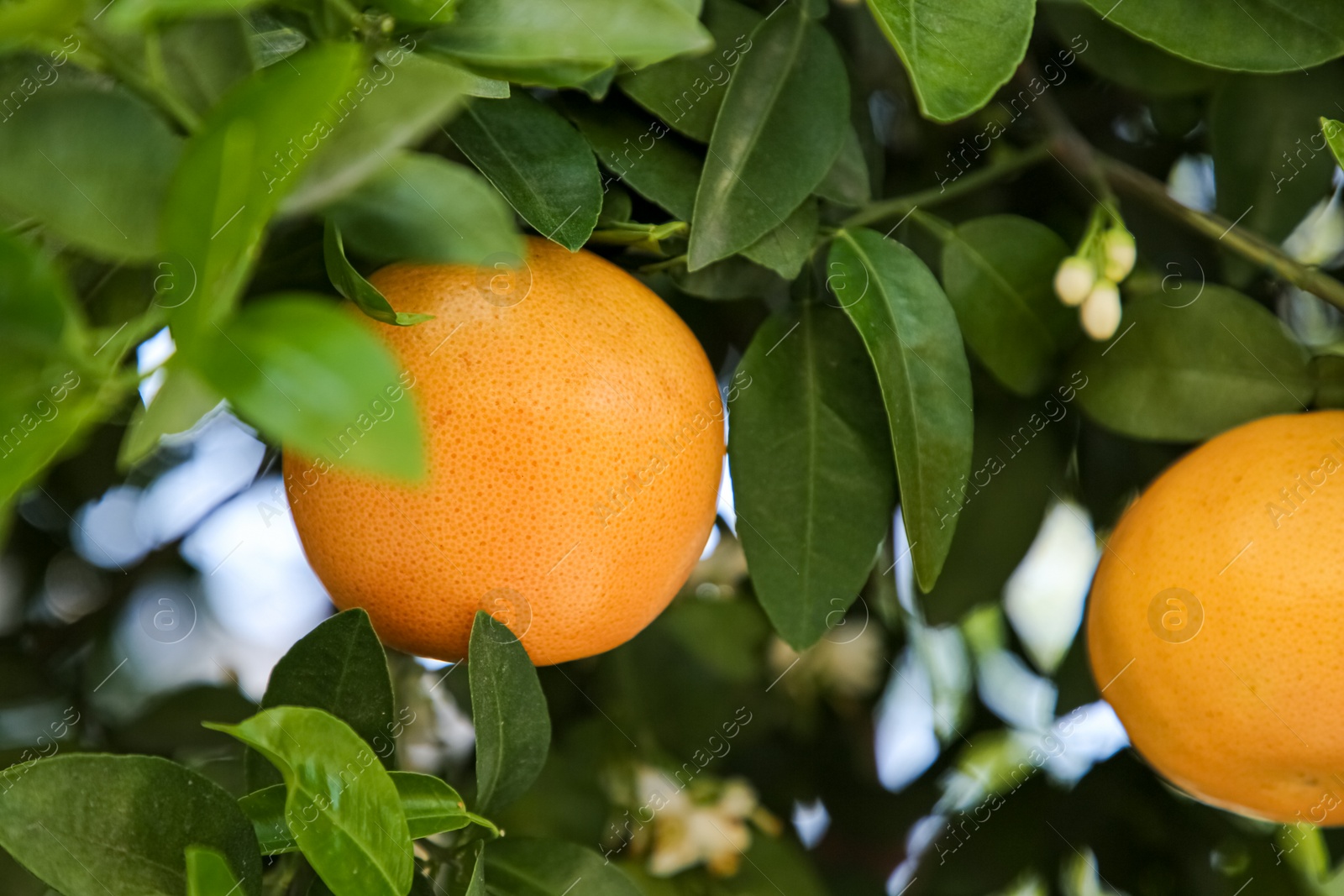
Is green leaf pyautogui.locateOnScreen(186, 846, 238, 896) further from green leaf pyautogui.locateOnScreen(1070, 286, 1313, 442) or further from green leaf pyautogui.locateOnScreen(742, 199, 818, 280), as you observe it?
green leaf pyautogui.locateOnScreen(1070, 286, 1313, 442)

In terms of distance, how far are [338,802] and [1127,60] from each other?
653 millimetres

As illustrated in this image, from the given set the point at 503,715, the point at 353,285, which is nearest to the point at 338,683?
the point at 503,715

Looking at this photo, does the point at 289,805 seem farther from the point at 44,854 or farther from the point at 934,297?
the point at 934,297

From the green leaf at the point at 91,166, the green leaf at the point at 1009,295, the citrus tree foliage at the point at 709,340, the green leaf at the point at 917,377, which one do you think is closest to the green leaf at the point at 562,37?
the citrus tree foliage at the point at 709,340

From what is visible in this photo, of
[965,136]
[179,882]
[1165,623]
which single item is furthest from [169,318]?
[965,136]

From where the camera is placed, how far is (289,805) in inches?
14.2

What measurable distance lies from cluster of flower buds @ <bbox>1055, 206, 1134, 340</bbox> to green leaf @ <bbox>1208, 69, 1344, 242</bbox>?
13cm

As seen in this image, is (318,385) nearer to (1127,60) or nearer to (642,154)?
(642,154)

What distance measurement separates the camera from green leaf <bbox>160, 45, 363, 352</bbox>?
265 millimetres

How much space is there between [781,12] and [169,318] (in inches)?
16.5

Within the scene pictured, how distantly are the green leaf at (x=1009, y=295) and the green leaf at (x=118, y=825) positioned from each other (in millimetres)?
482

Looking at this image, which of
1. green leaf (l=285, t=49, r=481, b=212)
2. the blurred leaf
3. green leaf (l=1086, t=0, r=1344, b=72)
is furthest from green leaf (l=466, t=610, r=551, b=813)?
the blurred leaf

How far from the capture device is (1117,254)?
64 centimetres

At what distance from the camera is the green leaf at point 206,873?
0.35 metres
